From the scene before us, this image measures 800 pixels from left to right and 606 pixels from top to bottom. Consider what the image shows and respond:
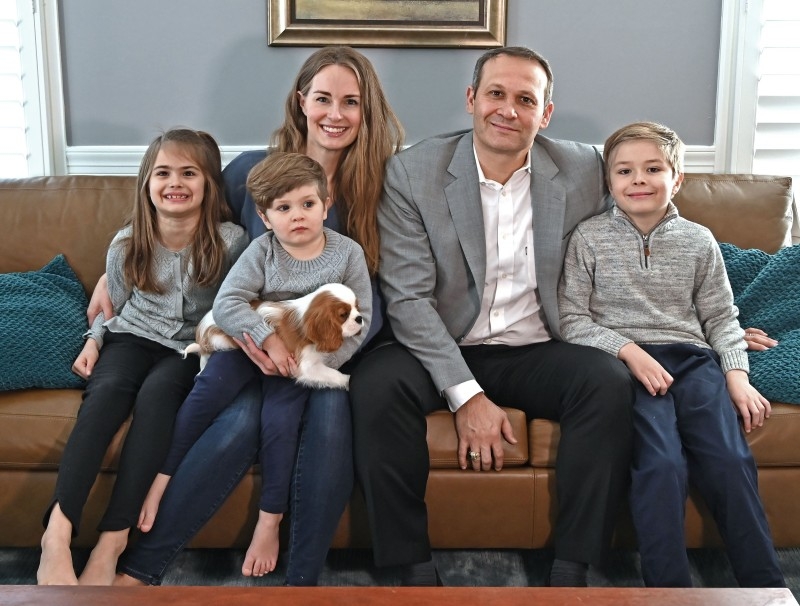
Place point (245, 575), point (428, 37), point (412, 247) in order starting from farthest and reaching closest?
1. point (428, 37)
2. point (412, 247)
3. point (245, 575)

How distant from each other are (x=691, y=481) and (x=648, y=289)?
47 cm

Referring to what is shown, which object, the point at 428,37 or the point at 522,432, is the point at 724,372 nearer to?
the point at 522,432

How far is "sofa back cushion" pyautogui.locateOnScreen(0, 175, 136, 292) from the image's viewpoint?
2443mm

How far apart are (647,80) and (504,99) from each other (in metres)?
0.92

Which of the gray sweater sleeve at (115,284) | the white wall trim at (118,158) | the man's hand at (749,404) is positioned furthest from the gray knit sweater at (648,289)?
the gray sweater sleeve at (115,284)

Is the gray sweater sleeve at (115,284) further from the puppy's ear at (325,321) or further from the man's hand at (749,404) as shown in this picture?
the man's hand at (749,404)

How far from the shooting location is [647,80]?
9.06ft

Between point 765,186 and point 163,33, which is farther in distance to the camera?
point 163,33

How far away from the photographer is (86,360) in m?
2.06

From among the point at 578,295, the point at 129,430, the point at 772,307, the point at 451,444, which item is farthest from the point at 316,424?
the point at 772,307

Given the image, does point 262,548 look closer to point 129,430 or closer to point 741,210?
point 129,430

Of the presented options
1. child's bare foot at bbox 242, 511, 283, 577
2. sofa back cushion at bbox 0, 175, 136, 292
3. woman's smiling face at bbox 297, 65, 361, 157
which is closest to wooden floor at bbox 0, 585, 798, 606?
child's bare foot at bbox 242, 511, 283, 577

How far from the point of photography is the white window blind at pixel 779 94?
8.82 feet

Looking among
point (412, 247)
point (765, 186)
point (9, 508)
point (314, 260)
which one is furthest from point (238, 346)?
point (765, 186)
